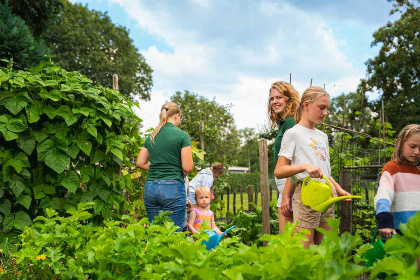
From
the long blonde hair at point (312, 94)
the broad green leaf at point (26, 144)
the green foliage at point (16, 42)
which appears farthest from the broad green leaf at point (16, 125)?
the green foliage at point (16, 42)

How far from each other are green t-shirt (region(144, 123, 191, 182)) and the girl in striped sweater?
1.64 meters

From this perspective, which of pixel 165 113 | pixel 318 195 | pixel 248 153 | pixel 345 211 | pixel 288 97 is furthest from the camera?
pixel 248 153

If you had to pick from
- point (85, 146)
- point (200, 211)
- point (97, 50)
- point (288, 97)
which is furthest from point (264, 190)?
point (97, 50)

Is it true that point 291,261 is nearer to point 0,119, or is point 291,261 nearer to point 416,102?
point 0,119

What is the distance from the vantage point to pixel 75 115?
10.8 feet

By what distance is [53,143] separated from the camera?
3.23 m

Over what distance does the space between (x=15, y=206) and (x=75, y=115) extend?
923mm

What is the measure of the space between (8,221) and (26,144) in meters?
0.63

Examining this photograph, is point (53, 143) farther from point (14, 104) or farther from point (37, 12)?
point (37, 12)

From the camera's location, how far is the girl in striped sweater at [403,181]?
84.3 inches

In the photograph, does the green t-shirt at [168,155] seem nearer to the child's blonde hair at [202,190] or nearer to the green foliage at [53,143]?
the green foliage at [53,143]

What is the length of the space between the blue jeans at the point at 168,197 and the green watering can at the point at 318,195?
4.53 ft

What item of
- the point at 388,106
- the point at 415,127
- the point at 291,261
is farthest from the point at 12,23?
the point at 388,106

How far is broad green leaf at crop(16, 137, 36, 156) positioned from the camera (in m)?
3.12
